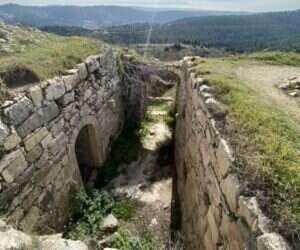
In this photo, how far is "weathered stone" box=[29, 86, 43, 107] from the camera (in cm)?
749

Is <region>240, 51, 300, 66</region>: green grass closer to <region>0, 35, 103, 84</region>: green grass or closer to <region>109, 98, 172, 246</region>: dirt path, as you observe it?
<region>109, 98, 172, 246</region>: dirt path

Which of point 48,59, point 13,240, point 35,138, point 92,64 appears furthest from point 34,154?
point 92,64

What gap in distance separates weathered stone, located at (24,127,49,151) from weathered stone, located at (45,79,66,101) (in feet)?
2.43

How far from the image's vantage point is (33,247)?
4.08m

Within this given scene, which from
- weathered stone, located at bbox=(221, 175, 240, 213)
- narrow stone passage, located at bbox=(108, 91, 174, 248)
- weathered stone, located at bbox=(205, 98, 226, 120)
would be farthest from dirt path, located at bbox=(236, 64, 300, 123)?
narrow stone passage, located at bbox=(108, 91, 174, 248)

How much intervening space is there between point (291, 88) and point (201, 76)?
7.07 feet

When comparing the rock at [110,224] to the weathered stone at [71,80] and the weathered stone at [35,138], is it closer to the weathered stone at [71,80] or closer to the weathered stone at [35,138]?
the weathered stone at [35,138]

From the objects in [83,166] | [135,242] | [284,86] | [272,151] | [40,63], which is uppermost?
[40,63]

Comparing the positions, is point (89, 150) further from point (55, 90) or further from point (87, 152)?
point (55, 90)

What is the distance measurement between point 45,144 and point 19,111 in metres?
1.06

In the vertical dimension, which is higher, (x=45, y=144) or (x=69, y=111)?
(x=69, y=111)

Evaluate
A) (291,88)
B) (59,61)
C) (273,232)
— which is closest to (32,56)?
(59,61)

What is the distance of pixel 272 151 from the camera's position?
5.13 metres

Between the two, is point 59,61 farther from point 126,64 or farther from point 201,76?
point 126,64
